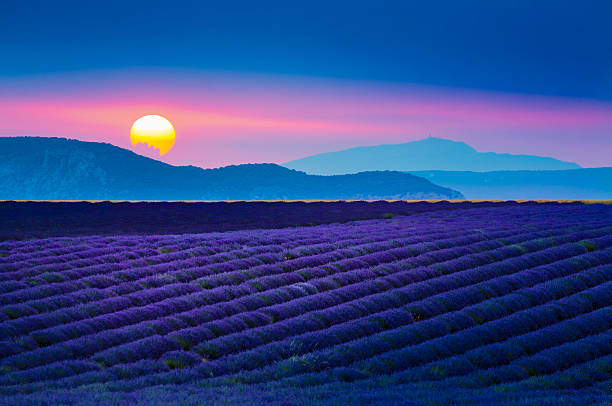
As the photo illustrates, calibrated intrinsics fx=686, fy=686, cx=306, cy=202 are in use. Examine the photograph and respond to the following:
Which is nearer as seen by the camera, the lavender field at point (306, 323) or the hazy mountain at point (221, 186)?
the lavender field at point (306, 323)

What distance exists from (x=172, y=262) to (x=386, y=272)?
6.22 meters

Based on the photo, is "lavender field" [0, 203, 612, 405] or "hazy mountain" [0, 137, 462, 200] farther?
"hazy mountain" [0, 137, 462, 200]

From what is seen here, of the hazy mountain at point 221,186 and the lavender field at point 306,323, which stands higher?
the hazy mountain at point 221,186

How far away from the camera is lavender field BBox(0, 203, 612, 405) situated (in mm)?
9930

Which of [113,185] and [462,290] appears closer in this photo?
[462,290]

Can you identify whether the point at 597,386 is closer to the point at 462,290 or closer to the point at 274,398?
the point at 274,398

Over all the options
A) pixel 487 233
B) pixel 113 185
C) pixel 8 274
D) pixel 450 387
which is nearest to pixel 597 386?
pixel 450 387

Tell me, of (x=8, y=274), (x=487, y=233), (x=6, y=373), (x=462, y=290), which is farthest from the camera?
(x=487, y=233)

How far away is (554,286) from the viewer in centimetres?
1764

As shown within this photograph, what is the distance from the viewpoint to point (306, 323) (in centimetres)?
1397

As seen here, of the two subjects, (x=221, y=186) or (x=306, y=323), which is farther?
(x=221, y=186)

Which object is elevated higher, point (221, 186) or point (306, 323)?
point (221, 186)

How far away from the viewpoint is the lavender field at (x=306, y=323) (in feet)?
32.6

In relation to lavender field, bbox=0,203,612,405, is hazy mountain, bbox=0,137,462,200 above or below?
above
